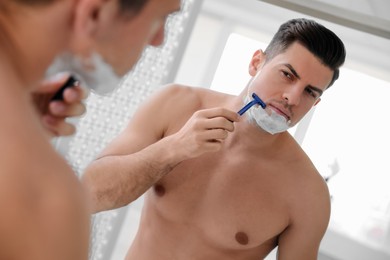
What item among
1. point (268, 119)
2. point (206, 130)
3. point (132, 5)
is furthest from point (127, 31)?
point (268, 119)

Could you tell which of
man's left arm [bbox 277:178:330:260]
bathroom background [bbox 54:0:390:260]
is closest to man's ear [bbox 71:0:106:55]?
man's left arm [bbox 277:178:330:260]

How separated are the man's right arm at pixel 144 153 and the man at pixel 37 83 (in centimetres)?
47

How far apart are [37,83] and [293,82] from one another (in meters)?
0.78

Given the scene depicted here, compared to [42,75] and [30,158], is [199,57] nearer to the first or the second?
[42,75]

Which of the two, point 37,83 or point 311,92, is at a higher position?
point 37,83

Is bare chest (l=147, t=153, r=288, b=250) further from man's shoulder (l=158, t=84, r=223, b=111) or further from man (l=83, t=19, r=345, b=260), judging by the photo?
man's shoulder (l=158, t=84, r=223, b=111)

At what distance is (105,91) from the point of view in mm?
606

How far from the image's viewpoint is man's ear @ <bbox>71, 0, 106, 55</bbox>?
1.48ft

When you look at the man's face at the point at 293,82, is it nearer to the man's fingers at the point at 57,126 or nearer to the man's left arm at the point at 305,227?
the man's left arm at the point at 305,227

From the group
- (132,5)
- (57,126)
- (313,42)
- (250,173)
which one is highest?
(132,5)

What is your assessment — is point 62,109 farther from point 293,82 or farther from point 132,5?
point 293,82

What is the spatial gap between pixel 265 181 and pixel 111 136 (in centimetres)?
51

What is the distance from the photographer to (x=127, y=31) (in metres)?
0.51

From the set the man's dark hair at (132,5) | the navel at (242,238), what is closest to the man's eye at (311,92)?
the navel at (242,238)
